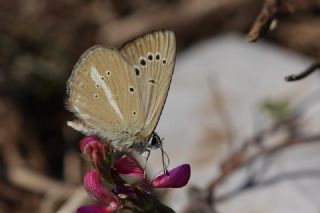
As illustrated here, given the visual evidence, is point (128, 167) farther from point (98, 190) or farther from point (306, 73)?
point (306, 73)

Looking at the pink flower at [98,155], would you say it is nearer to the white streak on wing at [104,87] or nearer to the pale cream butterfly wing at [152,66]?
the pale cream butterfly wing at [152,66]

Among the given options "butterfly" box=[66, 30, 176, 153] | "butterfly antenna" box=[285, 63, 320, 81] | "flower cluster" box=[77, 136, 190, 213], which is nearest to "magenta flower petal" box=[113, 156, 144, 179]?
"flower cluster" box=[77, 136, 190, 213]

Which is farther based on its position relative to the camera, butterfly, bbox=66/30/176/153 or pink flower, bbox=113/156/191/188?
butterfly, bbox=66/30/176/153

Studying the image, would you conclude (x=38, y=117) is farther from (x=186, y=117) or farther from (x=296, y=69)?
(x=296, y=69)

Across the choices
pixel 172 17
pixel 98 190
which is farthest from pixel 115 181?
pixel 172 17

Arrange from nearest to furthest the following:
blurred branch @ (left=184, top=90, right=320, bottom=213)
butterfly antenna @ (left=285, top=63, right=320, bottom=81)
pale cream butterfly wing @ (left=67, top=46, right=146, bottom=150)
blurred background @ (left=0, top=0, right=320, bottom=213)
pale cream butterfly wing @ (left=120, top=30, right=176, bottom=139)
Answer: pale cream butterfly wing @ (left=120, top=30, right=176, bottom=139), pale cream butterfly wing @ (left=67, top=46, right=146, bottom=150), butterfly antenna @ (left=285, top=63, right=320, bottom=81), blurred branch @ (left=184, top=90, right=320, bottom=213), blurred background @ (left=0, top=0, right=320, bottom=213)

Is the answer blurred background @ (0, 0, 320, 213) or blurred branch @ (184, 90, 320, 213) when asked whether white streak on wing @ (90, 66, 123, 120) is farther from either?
blurred branch @ (184, 90, 320, 213)

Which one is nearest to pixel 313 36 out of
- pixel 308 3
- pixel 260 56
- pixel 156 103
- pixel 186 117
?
pixel 308 3
